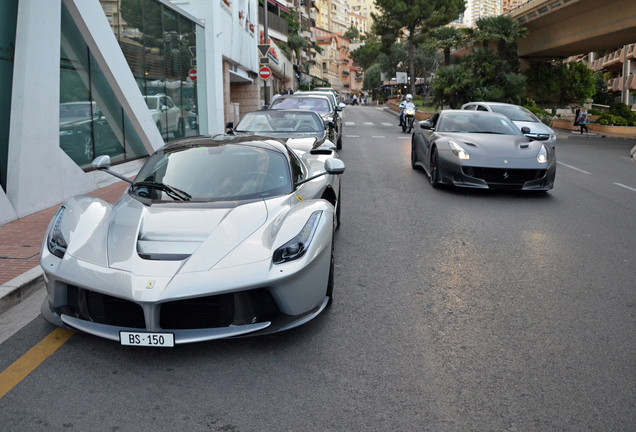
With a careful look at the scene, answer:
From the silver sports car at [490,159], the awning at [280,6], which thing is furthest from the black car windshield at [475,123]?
the awning at [280,6]

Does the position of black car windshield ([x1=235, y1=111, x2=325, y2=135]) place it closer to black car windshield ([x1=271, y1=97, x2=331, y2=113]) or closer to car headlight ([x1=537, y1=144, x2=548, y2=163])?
car headlight ([x1=537, y1=144, x2=548, y2=163])

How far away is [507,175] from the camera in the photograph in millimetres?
9297

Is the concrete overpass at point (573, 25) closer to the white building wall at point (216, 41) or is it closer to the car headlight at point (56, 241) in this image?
the white building wall at point (216, 41)

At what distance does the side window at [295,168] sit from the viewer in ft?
16.8

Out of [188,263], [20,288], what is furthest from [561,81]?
[188,263]

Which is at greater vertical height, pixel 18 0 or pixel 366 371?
pixel 18 0

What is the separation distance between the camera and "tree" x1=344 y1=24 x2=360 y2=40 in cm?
16938

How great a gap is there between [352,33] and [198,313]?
587 ft

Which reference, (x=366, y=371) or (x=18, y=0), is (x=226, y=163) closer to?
(x=366, y=371)

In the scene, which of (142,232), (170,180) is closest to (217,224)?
(142,232)

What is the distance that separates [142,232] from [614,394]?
3018 millimetres

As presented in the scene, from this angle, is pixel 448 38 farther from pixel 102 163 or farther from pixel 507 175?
pixel 102 163

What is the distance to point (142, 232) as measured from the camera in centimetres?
388

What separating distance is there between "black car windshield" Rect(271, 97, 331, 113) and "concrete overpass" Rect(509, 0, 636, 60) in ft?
54.1
